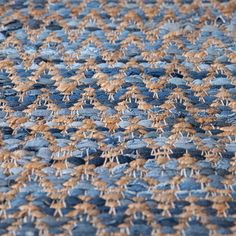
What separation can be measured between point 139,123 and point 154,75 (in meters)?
0.10

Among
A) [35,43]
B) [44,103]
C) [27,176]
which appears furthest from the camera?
[35,43]

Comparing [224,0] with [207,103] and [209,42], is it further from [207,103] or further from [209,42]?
[207,103]

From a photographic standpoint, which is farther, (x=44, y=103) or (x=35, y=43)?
(x=35, y=43)

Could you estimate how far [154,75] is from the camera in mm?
745

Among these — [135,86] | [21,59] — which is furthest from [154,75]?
[21,59]

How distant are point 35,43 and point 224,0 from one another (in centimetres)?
27

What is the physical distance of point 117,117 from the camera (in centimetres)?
68

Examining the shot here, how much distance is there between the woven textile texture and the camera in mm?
562

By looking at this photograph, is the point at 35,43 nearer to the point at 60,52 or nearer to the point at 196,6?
the point at 60,52

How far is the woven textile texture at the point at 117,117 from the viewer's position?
56cm

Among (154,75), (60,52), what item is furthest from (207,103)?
(60,52)

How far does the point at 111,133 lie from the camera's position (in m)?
0.66

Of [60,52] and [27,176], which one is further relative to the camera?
[60,52]

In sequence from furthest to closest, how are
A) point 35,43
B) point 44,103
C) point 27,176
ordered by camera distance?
1. point 35,43
2. point 44,103
3. point 27,176
